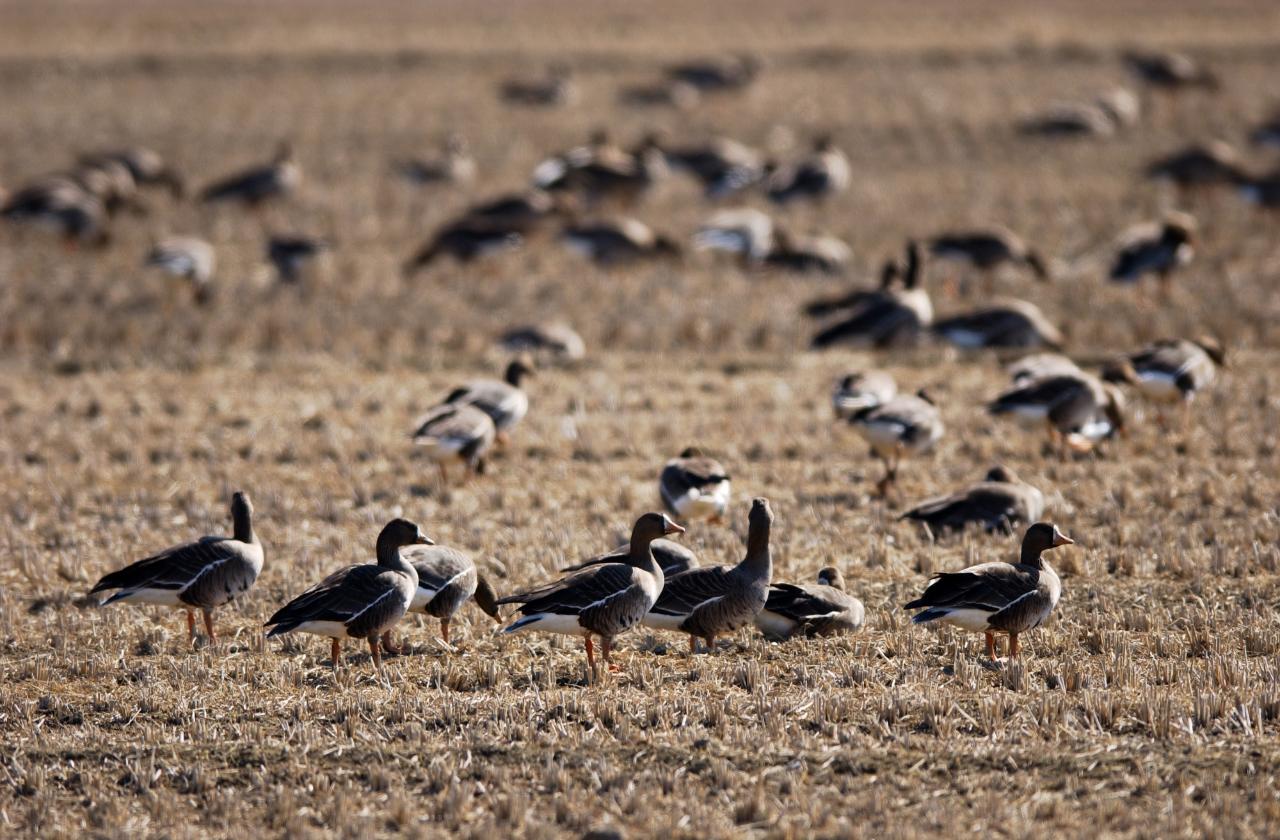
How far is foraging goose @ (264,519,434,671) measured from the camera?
9078 millimetres

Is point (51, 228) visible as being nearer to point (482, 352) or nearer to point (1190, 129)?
point (482, 352)

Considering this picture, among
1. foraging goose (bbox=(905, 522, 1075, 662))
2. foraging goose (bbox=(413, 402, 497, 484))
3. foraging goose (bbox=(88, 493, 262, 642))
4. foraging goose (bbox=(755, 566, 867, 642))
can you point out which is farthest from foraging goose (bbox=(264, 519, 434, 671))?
foraging goose (bbox=(413, 402, 497, 484))

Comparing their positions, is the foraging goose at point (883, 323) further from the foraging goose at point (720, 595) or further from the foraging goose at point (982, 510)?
the foraging goose at point (720, 595)

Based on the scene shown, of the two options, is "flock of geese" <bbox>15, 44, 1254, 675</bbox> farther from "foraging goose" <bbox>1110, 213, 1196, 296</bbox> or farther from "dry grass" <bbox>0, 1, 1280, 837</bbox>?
"dry grass" <bbox>0, 1, 1280, 837</bbox>

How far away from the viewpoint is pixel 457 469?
14539mm

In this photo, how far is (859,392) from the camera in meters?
14.5

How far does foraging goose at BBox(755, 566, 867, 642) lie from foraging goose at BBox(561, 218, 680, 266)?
14.0 metres

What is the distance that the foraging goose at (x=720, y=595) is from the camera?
373 inches

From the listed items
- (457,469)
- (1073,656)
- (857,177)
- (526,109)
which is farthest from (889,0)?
(1073,656)

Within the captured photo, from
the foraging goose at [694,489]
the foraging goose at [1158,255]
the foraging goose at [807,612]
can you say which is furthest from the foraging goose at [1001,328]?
the foraging goose at [807,612]

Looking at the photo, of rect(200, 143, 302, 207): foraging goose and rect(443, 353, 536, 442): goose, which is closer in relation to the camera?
rect(443, 353, 536, 442): goose

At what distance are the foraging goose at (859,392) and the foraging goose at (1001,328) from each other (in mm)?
3532

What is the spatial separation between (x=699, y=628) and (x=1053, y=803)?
9.37 feet

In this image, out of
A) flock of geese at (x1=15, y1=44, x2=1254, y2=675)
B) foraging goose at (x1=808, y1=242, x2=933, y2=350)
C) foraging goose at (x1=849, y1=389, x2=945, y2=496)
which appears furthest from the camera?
foraging goose at (x1=808, y1=242, x2=933, y2=350)
